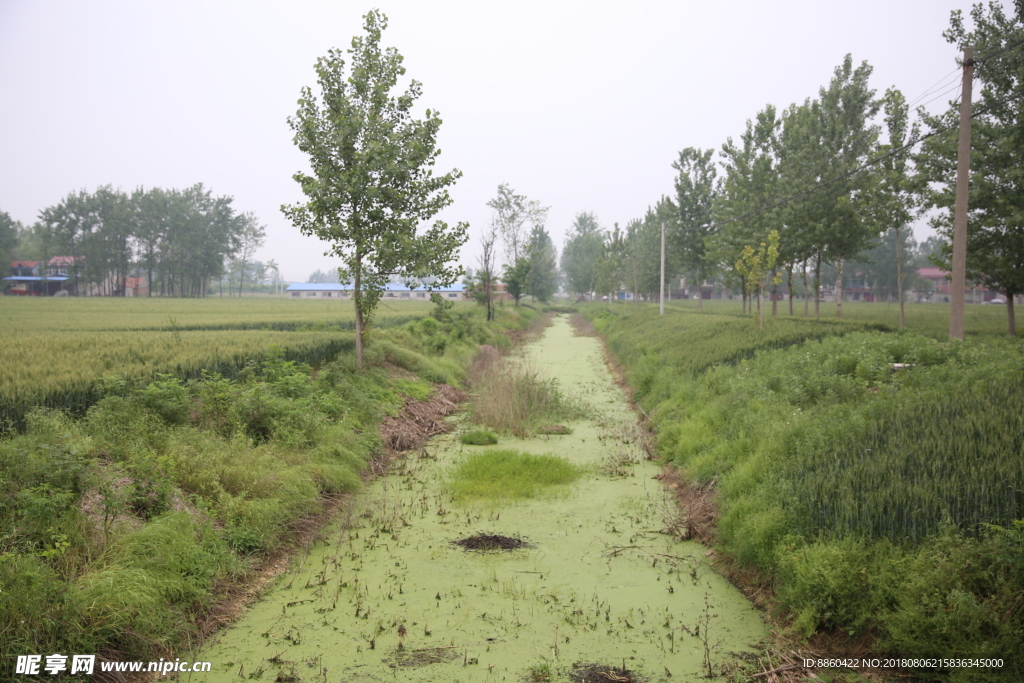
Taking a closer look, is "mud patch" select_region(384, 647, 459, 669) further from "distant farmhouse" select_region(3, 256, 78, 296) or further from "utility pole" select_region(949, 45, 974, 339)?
"distant farmhouse" select_region(3, 256, 78, 296)

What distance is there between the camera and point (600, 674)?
425 cm

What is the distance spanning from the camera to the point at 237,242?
80.9m

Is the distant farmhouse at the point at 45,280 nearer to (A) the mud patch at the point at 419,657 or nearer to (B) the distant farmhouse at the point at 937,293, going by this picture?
(A) the mud patch at the point at 419,657

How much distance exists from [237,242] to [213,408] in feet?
263

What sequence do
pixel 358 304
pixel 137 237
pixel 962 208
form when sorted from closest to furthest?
1. pixel 962 208
2. pixel 358 304
3. pixel 137 237

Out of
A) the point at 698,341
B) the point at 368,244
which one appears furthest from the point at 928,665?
the point at 698,341

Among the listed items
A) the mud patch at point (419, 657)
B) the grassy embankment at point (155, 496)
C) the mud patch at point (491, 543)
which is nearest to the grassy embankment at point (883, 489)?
the mud patch at point (491, 543)

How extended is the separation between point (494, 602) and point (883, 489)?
3.43m

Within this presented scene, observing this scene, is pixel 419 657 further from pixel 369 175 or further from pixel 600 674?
pixel 369 175

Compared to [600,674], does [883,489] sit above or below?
above

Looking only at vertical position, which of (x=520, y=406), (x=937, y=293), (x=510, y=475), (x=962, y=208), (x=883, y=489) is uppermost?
(x=937, y=293)

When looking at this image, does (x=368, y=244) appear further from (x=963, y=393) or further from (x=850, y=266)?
(x=850, y=266)

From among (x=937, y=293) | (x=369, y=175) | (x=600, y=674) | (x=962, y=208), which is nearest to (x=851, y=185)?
(x=962, y=208)

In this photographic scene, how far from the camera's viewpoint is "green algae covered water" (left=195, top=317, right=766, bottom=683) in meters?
4.39
